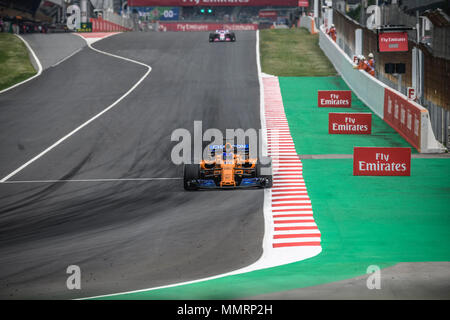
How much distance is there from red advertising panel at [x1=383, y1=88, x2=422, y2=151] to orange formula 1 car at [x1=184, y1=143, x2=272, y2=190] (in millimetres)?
7162

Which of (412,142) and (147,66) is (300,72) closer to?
(147,66)

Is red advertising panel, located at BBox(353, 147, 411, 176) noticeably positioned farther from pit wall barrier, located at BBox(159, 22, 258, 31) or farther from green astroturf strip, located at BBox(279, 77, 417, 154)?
pit wall barrier, located at BBox(159, 22, 258, 31)

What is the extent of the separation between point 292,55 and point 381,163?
29.4 meters

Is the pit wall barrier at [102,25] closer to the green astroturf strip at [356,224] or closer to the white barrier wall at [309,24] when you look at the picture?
the white barrier wall at [309,24]

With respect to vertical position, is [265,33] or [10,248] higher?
[265,33]

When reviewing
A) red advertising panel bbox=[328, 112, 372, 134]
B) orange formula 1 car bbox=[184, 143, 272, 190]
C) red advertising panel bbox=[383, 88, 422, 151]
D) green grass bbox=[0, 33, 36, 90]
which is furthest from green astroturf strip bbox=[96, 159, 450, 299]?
green grass bbox=[0, 33, 36, 90]

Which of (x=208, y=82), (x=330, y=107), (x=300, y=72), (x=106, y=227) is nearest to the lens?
(x=106, y=227)

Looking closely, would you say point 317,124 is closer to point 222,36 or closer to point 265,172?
point 265,172

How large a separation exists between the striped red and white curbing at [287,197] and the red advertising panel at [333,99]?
4058 mm

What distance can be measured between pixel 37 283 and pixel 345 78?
1158 inches

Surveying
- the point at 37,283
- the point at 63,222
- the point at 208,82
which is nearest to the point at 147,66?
the point at 208,82

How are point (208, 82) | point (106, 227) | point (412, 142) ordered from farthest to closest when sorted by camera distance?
point (208, 82)
point (412, 142)
point (106, 227)

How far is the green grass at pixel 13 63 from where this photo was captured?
38.4 meters

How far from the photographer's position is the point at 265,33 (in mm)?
57531
